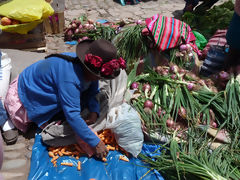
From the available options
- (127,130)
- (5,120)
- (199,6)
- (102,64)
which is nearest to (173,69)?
(127,130)

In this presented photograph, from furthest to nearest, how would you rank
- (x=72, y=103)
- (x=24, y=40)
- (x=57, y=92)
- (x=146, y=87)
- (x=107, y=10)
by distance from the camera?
(x=107, y=10) < (x=24, y=40) < (x=146, y=87) < (x=57, y=92) < (x=72, y=103)

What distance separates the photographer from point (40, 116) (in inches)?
84.3

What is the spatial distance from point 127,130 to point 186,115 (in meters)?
0.66

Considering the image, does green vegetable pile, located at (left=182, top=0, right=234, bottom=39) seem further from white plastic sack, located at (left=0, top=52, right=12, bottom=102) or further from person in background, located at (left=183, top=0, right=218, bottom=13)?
white plastic sack, located at (left=0, top=52, right=12, bottom=102)

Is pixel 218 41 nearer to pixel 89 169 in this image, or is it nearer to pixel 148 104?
pixel 148 104

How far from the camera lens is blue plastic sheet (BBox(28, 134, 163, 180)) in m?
2.00

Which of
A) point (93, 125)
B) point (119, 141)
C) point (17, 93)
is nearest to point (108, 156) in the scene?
point (119, 141)

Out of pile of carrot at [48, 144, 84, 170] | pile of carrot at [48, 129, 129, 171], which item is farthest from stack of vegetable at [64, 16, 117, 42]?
pile of carrot at [48, 144, 84, 170]

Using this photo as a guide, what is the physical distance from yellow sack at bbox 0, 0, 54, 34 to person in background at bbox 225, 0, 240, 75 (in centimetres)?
258

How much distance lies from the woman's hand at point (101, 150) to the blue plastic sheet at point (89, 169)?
0.32 feet

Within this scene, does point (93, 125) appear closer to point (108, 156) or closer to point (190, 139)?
point (108, 156)

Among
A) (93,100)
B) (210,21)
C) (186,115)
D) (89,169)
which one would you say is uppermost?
(210,21)

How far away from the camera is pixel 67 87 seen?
1.81 m

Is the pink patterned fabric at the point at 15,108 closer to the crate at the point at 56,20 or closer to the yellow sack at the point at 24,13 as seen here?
the yellow sack at the point at 24,13
